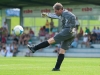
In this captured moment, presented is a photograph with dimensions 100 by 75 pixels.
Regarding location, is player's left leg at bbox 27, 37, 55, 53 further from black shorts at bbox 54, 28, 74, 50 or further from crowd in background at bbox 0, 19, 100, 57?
crowd in background at bbox 0, 19, 100, 57

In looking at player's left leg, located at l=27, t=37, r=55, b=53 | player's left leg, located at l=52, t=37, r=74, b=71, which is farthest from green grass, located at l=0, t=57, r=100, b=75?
player's left leg, located at l=27, t=37, r=55, b=53

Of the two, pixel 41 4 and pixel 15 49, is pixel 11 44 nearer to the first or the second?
pixel 15 49

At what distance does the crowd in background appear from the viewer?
36.2 metres

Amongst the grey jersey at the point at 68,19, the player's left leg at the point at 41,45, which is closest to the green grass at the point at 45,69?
the player's left leg at the point at 41,45

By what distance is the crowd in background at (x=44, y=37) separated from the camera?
3616 cm

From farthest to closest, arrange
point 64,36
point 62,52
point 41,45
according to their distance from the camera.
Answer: point 62,52 → point 64,36 → point 41,45

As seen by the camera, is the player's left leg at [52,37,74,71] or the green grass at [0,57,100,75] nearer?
the green grass at [0,57,100,75]

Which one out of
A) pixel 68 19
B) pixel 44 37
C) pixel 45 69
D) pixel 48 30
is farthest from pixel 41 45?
pixel 48 30

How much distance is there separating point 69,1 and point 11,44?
7184 millimetres

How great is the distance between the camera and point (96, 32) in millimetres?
36500

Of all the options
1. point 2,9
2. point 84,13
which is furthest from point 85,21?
point 2,9

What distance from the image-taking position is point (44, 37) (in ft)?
128

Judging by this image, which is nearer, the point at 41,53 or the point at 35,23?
the point at 41,53

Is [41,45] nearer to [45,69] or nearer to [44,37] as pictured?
[45,69]
